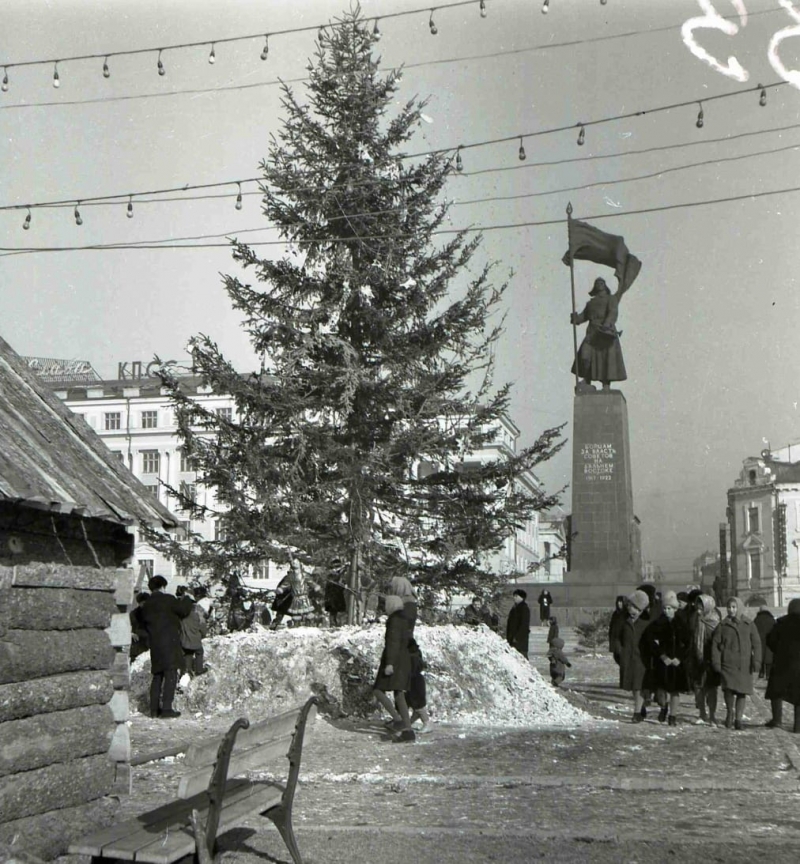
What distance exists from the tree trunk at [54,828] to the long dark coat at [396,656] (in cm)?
467

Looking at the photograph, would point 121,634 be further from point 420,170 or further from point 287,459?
point 420,170

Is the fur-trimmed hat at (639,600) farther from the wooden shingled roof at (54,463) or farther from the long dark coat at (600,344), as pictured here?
the long dark coat at (600,344)

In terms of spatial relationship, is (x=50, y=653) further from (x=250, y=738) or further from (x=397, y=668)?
(x=397, y=668)

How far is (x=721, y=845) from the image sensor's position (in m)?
7.60

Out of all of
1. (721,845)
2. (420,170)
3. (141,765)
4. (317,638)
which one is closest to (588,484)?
(420,170)

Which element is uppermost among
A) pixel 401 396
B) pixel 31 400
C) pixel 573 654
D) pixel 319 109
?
pixel 319 109

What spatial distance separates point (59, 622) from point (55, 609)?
0.37 ft

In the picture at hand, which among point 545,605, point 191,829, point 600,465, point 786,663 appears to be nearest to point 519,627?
point 786,663

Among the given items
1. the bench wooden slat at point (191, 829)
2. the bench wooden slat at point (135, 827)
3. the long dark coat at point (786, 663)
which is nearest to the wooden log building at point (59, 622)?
the bench wooden slat at point (135, 827)

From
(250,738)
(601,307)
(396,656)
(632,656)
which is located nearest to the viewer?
(250,738)

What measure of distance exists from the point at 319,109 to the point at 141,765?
14.9 meters

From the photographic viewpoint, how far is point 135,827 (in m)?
6.19

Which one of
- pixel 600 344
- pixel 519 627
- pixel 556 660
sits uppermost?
pixel 600 344

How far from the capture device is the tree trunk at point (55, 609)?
7145 mm
